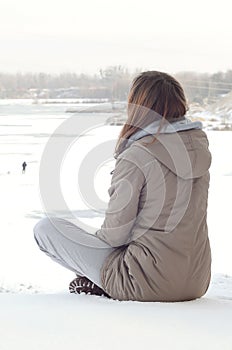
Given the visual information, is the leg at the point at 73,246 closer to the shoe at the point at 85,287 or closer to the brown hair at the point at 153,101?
the shoe at the point at 85,287

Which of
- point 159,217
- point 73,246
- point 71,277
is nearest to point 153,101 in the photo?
point 159,217

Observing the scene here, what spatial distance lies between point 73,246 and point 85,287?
112mm

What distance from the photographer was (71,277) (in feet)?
11.3

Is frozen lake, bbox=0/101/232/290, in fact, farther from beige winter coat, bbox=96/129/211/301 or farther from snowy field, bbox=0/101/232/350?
beige winter coat, bbox=96/129/211/301

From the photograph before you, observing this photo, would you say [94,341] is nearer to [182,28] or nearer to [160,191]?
[160,191]

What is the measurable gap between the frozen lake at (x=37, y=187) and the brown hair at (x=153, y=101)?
3.35ft

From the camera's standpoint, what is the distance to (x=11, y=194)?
5.32m

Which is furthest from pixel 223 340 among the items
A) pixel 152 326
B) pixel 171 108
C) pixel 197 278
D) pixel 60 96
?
pixel 60 96

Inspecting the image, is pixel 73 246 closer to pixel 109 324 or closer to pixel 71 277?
pixel 109 324

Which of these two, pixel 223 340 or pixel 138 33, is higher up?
pixel 138 33

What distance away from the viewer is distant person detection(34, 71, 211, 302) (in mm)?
1231

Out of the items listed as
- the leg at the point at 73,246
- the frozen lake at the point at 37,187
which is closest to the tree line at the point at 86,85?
the frozen lake at the point at 37,187

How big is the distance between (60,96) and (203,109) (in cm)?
106

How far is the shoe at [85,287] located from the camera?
53.9 inches
